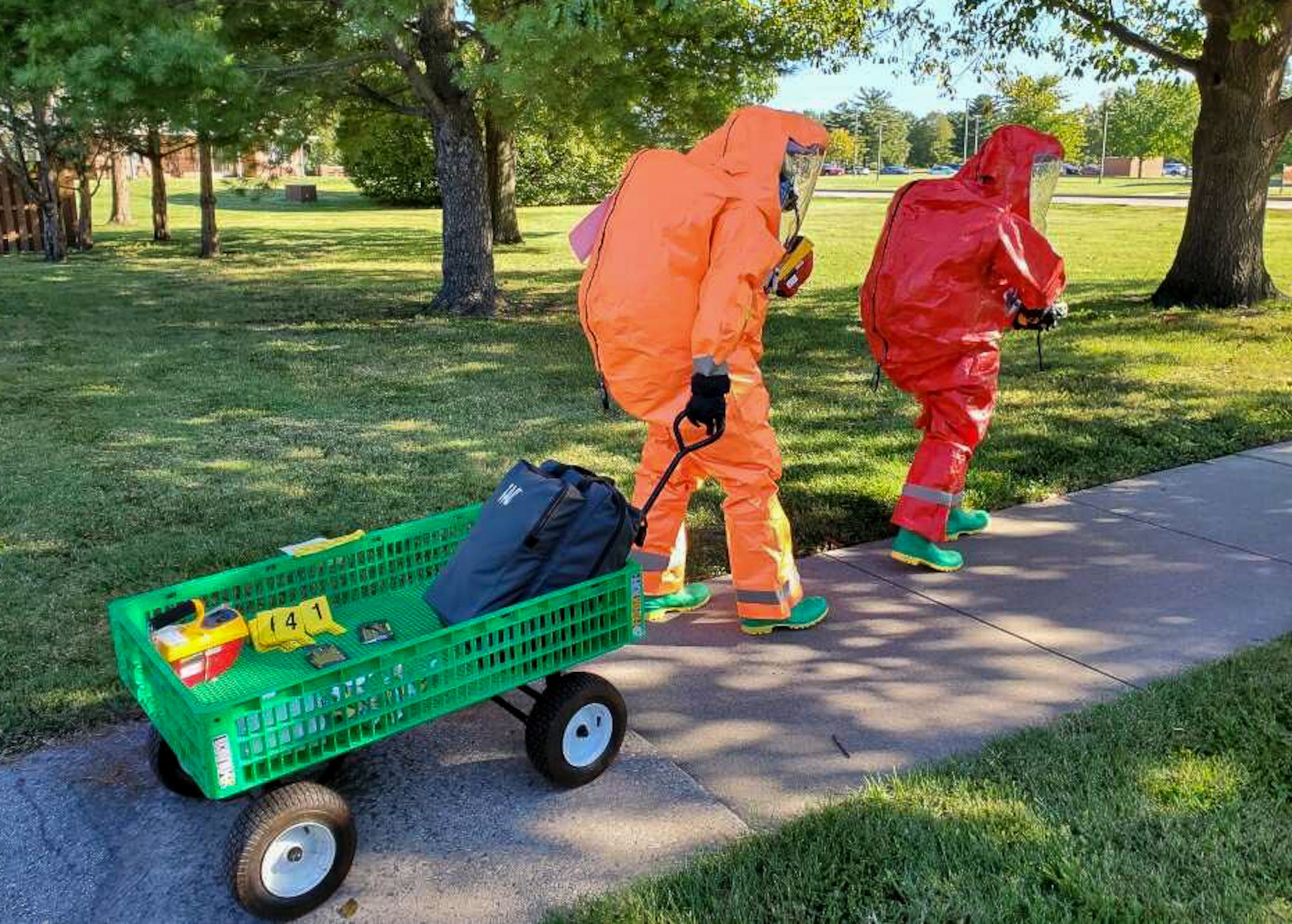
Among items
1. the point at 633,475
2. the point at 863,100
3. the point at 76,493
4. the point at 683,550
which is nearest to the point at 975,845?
the point at 683,550

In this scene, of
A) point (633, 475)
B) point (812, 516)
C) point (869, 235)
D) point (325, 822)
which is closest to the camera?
point (325, 822)

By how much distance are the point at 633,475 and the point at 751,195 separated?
8.87 ft

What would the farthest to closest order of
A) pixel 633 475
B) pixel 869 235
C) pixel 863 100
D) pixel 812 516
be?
pixel 863 100
pixel 869 235
pixel 633 475
pixel 812 516

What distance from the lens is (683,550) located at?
4441mm

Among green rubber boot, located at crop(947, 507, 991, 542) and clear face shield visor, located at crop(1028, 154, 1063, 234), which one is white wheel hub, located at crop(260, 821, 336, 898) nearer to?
green rubber boot, located at crop(947, 507, 991, 542)

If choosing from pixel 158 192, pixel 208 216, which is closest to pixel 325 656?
pixel 208 216

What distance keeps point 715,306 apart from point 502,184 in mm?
18966

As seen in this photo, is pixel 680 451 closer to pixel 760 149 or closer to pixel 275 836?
pixel 760 149

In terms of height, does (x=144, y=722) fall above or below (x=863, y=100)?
below

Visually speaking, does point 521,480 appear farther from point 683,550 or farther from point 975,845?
point 975,845

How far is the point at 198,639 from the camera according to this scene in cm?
295

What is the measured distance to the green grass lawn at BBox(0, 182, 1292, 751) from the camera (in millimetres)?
4887

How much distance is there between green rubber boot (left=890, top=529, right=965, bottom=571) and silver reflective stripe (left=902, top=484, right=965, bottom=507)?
17cm

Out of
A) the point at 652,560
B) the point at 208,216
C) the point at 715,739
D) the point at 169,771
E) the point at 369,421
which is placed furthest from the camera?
the point at 208,216
